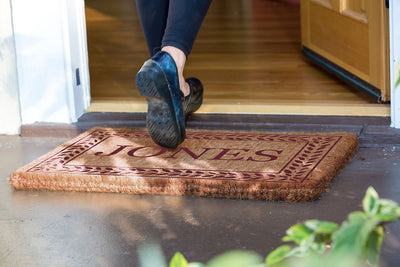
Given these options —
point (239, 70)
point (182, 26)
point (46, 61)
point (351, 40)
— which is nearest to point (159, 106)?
point (182, 26)

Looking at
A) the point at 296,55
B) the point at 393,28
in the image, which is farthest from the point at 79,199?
the point at 296,55

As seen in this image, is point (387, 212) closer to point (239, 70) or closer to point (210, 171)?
point (210, 171)

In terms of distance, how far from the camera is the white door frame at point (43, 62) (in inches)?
91.8

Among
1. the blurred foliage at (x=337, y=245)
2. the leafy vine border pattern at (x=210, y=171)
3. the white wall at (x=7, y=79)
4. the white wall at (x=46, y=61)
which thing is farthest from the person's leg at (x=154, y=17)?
the blurred foliage at (x=337, y=245)

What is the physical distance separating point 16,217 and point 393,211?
56.3 inches

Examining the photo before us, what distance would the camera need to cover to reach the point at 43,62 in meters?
2.38

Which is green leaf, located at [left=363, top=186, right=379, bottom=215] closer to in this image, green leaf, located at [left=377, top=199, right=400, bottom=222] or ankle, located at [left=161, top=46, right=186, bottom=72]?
green leaf, located at [left=377, top=199, right=400, bottom=222]

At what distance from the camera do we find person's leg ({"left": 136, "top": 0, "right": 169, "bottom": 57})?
189 cm

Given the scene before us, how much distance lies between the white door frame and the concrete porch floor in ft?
1.53

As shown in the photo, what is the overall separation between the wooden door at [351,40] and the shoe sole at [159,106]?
0.96 metres

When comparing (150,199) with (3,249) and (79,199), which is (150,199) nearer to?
(79,199)

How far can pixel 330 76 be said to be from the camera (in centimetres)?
299

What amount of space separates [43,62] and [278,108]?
38.0 inches

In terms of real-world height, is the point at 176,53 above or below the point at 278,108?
above
